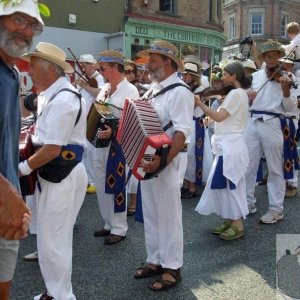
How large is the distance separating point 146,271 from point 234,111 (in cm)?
188

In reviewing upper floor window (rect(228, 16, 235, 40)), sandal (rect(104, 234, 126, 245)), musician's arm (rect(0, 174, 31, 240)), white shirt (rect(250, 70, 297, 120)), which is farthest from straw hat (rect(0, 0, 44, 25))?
upper floor window (rect(228, 16, 235, 40))

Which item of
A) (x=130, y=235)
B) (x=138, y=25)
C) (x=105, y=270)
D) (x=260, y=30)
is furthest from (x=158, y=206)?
(x=260, y=30)

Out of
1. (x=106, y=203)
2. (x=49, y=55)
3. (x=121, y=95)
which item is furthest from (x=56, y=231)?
(x=121, y=95)

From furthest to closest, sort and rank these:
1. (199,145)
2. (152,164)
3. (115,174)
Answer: (199,145)
(115,174)
(152,164)

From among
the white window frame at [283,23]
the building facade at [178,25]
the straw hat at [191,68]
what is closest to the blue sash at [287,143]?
the straw hat at [191,68]

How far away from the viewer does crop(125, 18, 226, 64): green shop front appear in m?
18.6

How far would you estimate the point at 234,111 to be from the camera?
4711 mm

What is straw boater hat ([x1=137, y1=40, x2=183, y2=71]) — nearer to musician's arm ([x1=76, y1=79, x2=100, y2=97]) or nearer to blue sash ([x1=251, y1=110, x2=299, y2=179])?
blue sash ([x1=251, y1=110, x2=299, y2=179])

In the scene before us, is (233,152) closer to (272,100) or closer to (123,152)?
(272,100)

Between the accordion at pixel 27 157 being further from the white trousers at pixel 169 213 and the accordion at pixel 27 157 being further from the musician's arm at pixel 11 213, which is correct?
the musician's arm at pixel 11 213

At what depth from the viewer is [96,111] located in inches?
183

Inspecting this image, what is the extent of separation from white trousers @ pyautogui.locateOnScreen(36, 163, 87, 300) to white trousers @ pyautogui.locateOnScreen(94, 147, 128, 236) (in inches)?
64.2

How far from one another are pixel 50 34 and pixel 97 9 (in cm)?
271

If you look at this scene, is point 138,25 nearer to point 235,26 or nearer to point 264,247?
point 264,247
